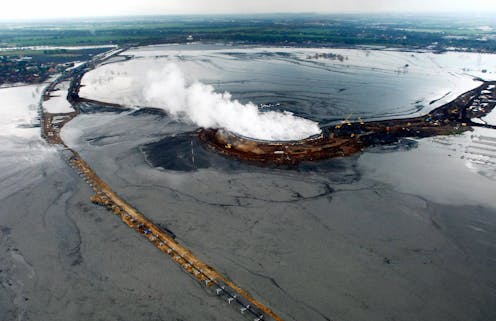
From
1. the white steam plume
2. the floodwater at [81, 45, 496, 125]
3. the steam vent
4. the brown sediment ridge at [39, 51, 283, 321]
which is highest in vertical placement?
the floodwater at [81, 45, 496, 125]

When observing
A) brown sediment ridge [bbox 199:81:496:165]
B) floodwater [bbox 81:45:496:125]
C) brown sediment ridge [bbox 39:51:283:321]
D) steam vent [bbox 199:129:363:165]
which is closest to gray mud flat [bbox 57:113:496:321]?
brown sediment ridge [bbox 39:51:283:321]

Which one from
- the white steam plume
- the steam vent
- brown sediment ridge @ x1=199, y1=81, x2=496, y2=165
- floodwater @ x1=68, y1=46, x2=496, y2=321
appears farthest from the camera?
the white steam plume

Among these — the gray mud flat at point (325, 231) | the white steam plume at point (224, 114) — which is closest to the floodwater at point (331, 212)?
the gray mud flat at point (325, 231)

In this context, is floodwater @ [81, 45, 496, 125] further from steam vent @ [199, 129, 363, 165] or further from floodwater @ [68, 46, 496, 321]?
steam vent @ [199, 129, 363, 165]

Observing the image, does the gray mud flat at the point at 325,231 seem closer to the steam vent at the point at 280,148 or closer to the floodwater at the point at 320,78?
the steam vent at the point at 280,148

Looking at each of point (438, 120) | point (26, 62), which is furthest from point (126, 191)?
point (26, 62)

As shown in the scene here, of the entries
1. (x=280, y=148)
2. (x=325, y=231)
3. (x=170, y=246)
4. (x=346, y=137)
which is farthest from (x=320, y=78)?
(x=170, y=246)
